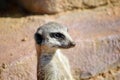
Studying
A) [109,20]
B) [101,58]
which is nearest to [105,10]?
[109,20]

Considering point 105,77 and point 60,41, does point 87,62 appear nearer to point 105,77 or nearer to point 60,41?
point 105,77

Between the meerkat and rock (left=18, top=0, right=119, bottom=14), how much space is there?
1.12m

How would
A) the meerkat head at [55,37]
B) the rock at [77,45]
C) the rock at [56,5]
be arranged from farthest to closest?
the rock at [56,5] → the rock at [77,45] → the meerkat head at [55,37]

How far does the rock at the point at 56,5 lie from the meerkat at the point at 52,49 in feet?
3.66

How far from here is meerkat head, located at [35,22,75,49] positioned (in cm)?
260

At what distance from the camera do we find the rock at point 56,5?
3766mm

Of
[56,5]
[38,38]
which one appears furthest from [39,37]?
[56,5]

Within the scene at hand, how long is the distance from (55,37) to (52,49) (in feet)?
0.23

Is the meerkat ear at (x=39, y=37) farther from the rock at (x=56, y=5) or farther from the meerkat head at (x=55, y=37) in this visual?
the rock at (x=56, y=5)

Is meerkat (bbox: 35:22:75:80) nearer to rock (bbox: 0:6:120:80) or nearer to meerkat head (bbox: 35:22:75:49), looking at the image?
meerkat head (bbox: 35:22:75:49)

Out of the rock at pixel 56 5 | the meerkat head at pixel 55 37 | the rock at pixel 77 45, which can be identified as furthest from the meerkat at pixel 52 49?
the rock at pixel 56 5

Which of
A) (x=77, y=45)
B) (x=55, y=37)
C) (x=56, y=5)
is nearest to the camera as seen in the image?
(x=55, y=37)

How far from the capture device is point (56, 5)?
3.77 m

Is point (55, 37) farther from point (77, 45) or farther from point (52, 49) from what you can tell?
point (77, 45)
